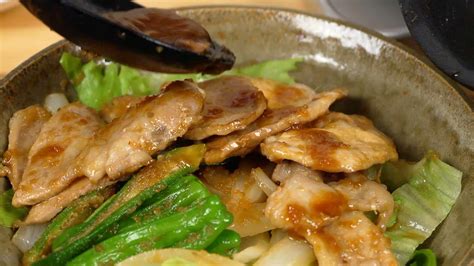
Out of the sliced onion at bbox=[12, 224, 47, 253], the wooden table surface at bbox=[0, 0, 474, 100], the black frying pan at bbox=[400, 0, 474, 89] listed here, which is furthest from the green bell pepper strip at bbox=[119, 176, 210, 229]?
the wooden table surface at bbox=[0, 0, 474, 100]

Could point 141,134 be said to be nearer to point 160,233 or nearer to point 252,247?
point 160,233

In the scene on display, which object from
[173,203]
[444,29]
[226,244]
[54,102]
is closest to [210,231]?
[226,244]

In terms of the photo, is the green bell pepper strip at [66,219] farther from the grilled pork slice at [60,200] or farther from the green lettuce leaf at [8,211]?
the green lettuce leaf at [8,211]

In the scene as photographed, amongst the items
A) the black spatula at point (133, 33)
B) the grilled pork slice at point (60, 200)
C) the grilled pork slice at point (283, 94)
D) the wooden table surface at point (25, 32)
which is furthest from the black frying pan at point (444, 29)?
the wooden table surface at point (25, 32)

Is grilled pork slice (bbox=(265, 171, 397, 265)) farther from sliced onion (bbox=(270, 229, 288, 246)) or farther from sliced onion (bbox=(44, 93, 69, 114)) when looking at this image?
sliced onion (bbox=(44, 93, 69, 114))

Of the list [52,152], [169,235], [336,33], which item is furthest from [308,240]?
[336,33]

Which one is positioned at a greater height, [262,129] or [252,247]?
[262,129]

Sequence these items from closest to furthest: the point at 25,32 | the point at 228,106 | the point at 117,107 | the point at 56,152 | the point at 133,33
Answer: the point at 133,33 < the point at 56,152 < the point at 228,106 < the point at 117,107 < the point at 25,32
